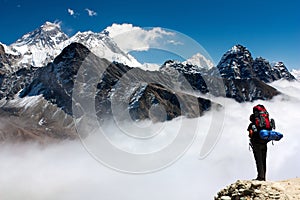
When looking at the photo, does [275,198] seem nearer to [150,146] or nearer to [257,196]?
[257,196]

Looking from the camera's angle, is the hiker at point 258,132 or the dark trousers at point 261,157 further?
the dark trousers at point 261,157

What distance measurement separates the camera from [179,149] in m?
29.8

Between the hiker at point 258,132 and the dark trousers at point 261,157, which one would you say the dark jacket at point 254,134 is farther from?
the dark trousers at point 261,157

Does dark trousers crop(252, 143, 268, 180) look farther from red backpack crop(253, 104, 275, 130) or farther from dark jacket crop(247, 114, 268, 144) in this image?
red backpack crop(253, 104, 275, 130)

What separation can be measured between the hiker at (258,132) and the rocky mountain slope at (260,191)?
1917 mm

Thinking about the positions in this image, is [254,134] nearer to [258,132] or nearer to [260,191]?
[258,132]

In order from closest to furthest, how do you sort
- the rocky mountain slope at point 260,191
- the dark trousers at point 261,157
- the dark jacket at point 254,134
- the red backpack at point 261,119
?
the rocky mountain slope at point 260,191
the red backpack at point 261,119
the dark jacket at point 254,134
the dark trousers at point 261,157

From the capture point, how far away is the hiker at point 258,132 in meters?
20.8

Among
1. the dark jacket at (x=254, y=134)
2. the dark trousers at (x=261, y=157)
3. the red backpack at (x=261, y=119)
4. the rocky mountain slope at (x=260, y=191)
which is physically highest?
the red backpack at (x=261, y=119)

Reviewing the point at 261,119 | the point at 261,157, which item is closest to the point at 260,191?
the point at 261,157

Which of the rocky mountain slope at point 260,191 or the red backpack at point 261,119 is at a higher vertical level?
the red backpack at point 261,119

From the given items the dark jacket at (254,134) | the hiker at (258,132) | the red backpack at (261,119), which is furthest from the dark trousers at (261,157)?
the red backpack at (261,119)

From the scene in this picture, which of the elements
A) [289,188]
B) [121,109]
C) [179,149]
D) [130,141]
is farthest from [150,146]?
[289,188]

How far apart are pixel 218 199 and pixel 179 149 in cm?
991
